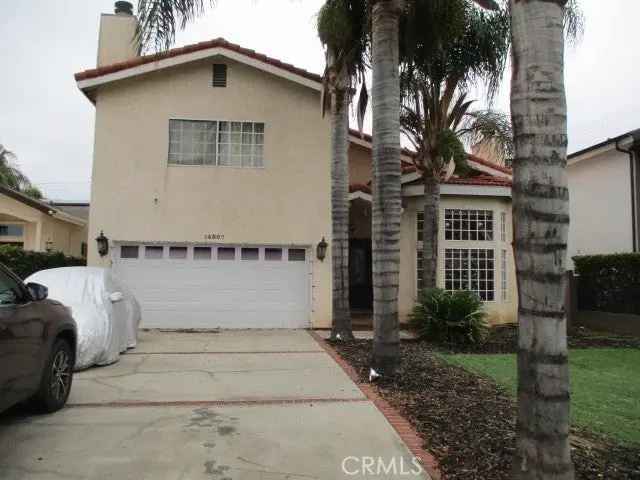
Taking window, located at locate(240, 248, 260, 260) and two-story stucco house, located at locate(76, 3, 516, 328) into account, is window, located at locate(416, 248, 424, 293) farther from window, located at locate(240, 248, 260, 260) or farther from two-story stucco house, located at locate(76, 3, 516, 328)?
window, located at locate(240, 248, 260, 260)

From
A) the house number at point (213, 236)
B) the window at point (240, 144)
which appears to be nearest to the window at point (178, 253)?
the house number at point (213, 236)

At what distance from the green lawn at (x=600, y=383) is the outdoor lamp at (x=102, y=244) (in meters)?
7.92

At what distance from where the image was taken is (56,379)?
5301mm

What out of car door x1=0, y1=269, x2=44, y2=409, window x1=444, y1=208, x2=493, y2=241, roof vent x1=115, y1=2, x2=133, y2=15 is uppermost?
roof vent x1=115, y1=2, x2=133, y2=15

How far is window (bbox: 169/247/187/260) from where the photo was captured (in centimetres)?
1246

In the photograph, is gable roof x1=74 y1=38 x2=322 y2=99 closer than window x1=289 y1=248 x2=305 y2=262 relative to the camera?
Yes

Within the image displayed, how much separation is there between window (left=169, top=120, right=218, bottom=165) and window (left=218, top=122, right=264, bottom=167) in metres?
0.21

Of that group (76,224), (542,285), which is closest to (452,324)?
(542,285)

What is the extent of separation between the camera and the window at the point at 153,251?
12.4 m

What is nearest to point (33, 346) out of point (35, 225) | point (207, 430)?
point (207, 430)

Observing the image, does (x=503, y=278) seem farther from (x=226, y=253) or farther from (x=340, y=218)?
(x=226, y=253)

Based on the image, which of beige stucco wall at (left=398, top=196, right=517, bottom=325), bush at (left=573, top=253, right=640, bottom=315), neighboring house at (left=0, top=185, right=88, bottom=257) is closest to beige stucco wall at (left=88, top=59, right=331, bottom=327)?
beige stucco wall at (left=398, top=196, right=517, bottom=325)

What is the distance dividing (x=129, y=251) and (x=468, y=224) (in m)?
8.33

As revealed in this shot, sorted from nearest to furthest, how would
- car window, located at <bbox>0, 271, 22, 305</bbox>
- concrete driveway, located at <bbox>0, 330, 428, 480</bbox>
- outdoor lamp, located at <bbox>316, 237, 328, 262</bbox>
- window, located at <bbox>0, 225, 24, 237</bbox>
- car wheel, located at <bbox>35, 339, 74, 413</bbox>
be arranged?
concrete driveway, located at <bbox>0, 330, 428, 480</bbox>, car window, located at <bbox>0, 271, 22, 305</bbox>, car wheel, located at <bbox>35, 339, 74, 413</bbox>, outdoor lamp, located at <bbox>316, 237, 328, 262</bbox>, window, located at <bbox>0, 225, 24, 237</bbox>
